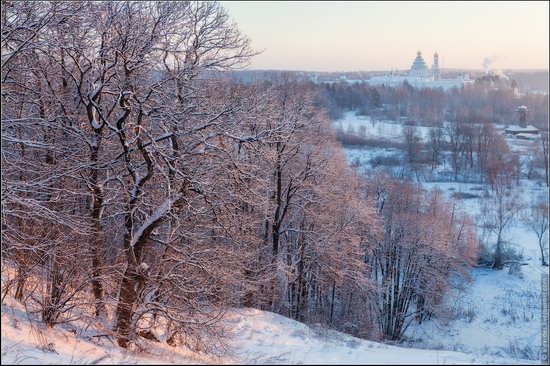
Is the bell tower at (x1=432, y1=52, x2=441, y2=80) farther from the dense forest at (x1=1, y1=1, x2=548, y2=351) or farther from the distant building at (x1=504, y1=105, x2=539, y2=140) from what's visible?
the dense forest at (x1=1, y1=1, x2=548, y2=351)

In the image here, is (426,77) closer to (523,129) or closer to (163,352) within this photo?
(523,129)

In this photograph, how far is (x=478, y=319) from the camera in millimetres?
20609

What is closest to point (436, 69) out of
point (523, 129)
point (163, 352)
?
point (523, 129)

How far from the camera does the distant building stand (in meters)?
44.5

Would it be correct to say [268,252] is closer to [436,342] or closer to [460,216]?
[436,342]

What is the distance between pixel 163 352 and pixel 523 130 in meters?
45.5

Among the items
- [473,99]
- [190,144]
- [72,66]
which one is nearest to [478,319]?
[190,144]

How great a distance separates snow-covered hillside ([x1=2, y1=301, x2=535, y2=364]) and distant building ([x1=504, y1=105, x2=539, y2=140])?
39.9m

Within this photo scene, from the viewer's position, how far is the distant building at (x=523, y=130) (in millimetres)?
44503

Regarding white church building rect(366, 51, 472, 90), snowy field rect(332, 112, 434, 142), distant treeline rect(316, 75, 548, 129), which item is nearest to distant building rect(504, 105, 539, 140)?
distant treeline rect(316, 75, 548, 129)

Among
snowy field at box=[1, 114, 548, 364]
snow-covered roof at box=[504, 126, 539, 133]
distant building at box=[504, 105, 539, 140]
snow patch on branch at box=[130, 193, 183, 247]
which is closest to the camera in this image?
snowy field at box=[1, 114, 548, 364]

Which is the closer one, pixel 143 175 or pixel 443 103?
pixel 143 175

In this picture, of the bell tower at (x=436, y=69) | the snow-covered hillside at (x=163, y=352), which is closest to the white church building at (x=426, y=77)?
the bell tower at (x=436, y=69)

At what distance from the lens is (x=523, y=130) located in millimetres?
45781
